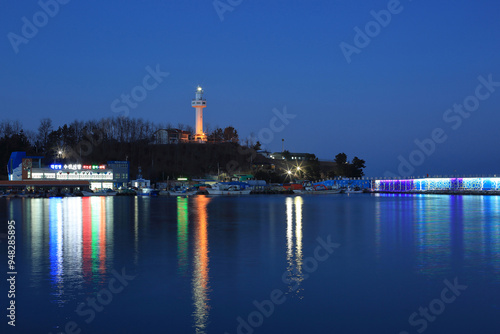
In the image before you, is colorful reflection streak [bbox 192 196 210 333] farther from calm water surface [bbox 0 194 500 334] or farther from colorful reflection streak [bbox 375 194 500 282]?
colorful reflection streak [bbox 375 194 500 282]

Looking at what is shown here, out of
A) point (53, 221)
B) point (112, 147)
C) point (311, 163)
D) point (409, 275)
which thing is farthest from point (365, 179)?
point (409, 275)

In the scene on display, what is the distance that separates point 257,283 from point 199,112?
422 ft

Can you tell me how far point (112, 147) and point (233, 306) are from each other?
122m

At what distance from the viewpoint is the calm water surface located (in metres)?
10.6

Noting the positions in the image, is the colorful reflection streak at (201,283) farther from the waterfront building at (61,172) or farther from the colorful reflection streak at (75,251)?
the waterfront building at (61,172)

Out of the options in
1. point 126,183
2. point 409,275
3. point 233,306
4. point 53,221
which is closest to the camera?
point 233,306

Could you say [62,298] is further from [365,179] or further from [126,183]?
[365,179]

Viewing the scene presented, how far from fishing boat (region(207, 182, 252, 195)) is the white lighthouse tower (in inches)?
1590

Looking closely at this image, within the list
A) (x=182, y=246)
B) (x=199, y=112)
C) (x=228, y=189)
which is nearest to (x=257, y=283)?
(x=182, y=246)

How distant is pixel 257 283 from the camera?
1420 centimetres

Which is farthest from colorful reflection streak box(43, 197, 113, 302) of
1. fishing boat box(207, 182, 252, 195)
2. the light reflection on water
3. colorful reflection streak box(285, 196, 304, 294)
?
fishing boat box(207, 182, 252, 195)

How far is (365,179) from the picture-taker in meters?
142

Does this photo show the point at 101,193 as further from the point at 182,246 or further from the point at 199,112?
the point at 182,246

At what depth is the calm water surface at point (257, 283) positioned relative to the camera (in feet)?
34.9
